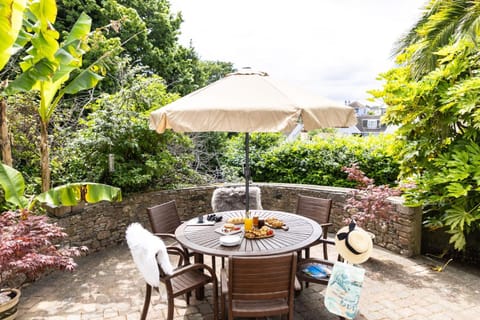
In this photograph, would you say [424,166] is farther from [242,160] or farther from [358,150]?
[242,160]

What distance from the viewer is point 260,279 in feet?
8.61

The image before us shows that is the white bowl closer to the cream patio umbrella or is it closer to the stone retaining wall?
the cream patio umbrella

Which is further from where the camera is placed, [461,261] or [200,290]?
[461,261]

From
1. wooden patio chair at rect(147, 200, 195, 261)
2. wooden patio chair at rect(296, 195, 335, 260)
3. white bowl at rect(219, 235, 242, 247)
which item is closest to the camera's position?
white bowl at rect(219, 235, 242, 247)

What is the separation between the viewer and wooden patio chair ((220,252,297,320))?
2576mm

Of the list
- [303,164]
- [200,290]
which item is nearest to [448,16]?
[303,164]

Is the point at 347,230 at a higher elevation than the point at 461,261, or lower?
higher

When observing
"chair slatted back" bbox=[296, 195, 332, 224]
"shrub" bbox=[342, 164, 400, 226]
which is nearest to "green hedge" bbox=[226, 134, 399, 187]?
"shrub" bbox=[342, 164, 400, 226]

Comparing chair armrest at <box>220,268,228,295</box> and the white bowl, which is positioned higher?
the white bowl

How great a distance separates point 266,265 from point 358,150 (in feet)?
18.4

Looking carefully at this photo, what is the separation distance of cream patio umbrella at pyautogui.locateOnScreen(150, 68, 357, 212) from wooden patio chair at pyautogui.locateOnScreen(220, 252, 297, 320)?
112 cm

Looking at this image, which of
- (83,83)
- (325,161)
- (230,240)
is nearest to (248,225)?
(230,240)

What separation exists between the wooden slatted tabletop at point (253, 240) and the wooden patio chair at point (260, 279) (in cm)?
47

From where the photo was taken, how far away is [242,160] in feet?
28.6
